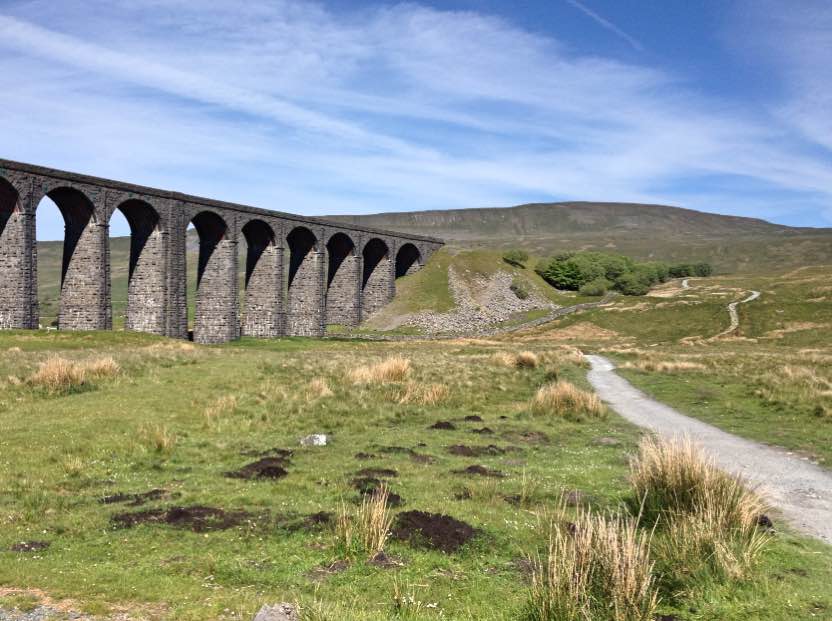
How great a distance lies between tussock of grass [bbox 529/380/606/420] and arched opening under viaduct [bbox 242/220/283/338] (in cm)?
5252

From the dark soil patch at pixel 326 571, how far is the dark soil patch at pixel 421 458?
627cm

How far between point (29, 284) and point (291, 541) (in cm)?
4626

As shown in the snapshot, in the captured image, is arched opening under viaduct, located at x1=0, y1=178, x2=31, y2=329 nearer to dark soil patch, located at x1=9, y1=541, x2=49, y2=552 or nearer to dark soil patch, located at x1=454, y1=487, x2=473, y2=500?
dark soil patch, located at x1=9, y1=541, x2=49, y2=552

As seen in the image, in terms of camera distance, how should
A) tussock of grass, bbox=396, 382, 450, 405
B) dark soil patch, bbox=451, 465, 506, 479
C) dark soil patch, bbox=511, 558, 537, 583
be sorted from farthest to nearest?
1. tussock of grass, bbox=396, 382, 450, 405
2. dark soil patch, bbox=451, 465, 506, 479
3. dark soil patch, bbox=511, 558, 537, 583

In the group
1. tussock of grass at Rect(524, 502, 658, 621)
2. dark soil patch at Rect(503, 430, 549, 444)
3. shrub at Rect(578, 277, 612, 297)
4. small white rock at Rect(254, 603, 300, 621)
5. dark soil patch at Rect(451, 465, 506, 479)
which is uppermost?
shrub at Rect(578, 277, 612, 297)

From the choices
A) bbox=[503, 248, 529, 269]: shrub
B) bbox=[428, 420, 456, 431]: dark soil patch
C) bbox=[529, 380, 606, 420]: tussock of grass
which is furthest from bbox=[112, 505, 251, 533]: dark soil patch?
→ bbox=[503, 248, 529, 269]: shrub

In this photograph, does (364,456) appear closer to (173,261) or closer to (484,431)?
(484,431)

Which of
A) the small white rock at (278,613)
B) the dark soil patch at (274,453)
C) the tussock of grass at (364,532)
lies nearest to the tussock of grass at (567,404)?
the dark soil patch at (274,453)

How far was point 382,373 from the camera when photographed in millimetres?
28188

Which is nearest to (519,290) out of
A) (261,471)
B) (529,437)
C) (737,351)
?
(737,351)

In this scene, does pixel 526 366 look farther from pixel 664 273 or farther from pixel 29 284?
pixel 664 273

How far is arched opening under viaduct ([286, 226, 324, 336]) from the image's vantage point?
261 ft

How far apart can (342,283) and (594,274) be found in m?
42.8

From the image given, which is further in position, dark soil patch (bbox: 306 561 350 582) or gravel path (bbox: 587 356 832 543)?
gravel path (bbox: 587 356 832 543)
